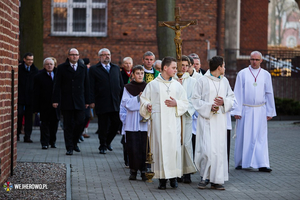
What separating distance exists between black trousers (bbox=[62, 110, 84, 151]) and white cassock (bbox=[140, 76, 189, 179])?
406 centimetres

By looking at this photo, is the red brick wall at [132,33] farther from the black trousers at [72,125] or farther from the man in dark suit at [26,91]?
the black trousers at [72,125]

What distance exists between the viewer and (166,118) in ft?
30.2

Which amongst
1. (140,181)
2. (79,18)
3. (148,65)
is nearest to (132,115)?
(140,181)

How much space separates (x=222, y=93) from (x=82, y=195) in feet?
8.69

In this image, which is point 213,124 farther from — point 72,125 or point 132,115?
point 72,125

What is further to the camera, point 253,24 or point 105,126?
point 253,24

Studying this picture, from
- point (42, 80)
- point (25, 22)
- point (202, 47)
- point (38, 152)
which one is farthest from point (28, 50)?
point (202, 47)

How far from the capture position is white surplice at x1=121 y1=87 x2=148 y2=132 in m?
10.3

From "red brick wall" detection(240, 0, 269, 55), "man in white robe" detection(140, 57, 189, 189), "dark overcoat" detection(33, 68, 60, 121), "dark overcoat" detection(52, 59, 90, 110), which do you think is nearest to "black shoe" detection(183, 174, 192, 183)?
"man in white robe" detection(140, 57, 189, 189)

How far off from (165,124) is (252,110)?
3058 millimetres

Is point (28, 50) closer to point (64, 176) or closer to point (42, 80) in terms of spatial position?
point (42, 80)

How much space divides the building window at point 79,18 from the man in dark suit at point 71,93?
1228cm

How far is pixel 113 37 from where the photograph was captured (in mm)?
25406

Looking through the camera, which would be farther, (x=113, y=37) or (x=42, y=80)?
(x=113, y=37)
